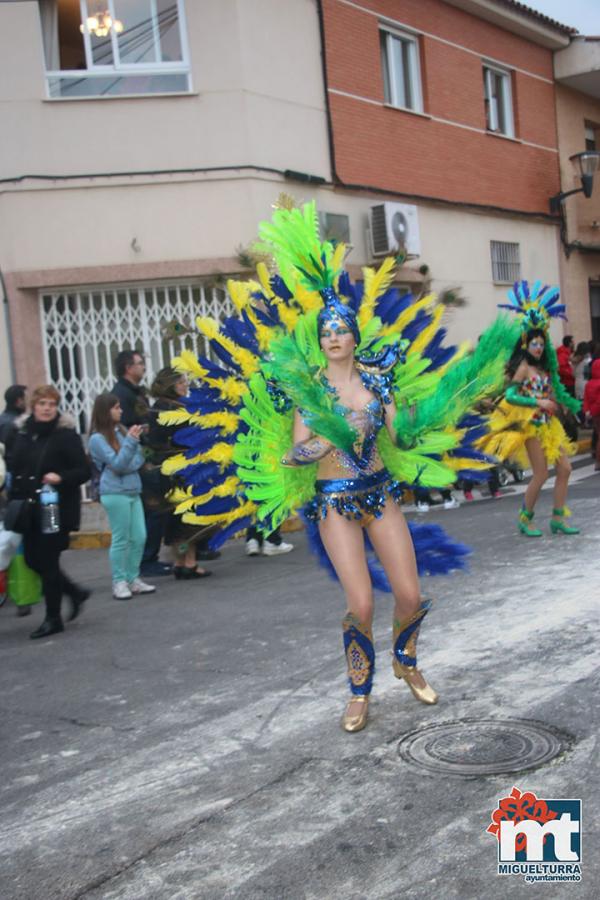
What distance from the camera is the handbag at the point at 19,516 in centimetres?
720

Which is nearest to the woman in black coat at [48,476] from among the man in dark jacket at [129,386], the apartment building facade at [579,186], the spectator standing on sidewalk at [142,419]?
the spectator standing on sidewalk at [142,419]

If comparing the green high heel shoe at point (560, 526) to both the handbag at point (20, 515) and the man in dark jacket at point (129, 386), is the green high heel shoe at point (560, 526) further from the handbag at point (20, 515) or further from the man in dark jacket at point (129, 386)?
the handbag at point (20, 515)

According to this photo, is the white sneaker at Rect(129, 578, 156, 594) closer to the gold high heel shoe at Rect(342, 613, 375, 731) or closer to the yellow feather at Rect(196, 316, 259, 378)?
the yellow feather at Rect(196, 316, 259, 378)

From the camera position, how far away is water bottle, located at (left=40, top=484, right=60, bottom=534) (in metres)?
7.24

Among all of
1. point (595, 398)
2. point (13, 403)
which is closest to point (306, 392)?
point (13, 403)

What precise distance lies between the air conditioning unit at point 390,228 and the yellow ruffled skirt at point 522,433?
22.6 feet

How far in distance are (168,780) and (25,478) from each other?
12.0 feet

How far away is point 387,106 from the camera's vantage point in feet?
53.7

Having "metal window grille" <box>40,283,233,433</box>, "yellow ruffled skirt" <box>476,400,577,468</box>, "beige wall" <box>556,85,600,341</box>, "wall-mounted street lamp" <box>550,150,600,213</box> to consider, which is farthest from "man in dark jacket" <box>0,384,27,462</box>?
"beige wall" <box>556,85,600,341</box>

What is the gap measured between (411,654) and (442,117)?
1461 cm

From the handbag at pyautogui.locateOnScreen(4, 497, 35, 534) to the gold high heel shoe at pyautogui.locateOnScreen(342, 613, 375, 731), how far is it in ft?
10.9

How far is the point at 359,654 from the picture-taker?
15.4 ft

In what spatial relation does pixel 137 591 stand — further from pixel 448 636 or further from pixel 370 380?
pixel 370 380

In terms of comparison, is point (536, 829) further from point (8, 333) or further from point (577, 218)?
point (577, 218)
